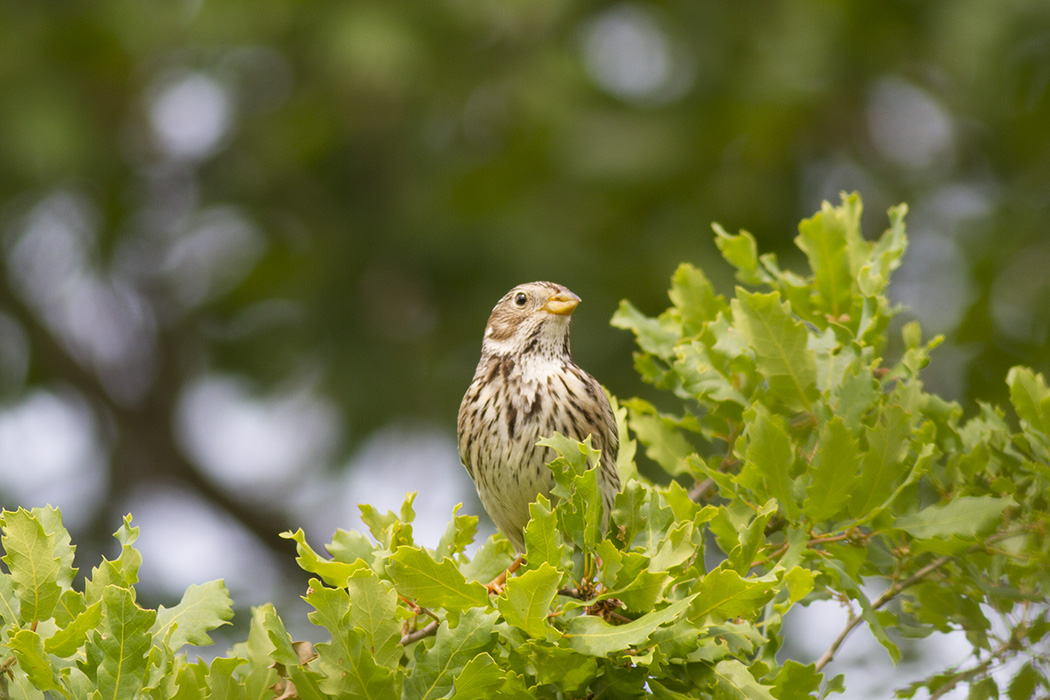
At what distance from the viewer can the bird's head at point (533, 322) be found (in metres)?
3.82

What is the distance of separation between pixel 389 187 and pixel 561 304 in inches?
302

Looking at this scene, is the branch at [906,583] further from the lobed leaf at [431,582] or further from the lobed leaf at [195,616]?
the lobed leaf at [195,616]

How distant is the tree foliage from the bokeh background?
5909 millimetres

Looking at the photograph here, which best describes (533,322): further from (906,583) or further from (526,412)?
(906,583)

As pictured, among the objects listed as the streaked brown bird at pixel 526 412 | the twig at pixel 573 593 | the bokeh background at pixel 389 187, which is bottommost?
the twig at pixel 573 593

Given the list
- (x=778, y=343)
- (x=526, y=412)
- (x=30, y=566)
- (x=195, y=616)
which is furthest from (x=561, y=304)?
(x=30, y=566)

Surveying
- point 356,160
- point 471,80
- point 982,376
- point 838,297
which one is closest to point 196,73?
point 356,160

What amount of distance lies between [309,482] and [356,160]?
2907mm

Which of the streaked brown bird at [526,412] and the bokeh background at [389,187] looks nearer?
the streaked brown bird at [526,412]

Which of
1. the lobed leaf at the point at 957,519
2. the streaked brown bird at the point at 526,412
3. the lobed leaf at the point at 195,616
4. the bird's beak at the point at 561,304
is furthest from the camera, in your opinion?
the bird's beak at the point at 561,304

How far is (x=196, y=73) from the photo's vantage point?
419 inches

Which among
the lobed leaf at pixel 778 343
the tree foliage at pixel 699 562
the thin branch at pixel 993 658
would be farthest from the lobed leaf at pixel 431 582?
the thin branch at pixel 993 658

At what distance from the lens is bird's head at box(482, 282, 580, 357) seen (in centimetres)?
382

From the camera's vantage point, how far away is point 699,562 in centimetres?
255
